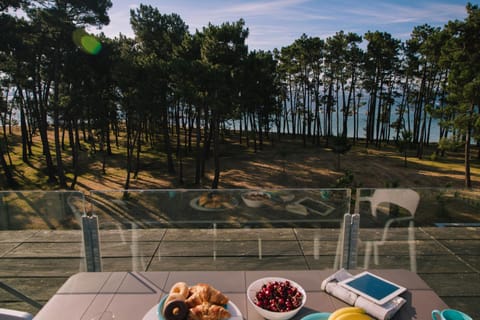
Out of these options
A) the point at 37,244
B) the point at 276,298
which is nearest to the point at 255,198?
the point at 276,298

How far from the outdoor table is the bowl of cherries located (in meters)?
0.09

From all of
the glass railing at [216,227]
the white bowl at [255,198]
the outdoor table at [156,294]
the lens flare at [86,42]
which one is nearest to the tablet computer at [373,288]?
the outdoor table at [156,294]

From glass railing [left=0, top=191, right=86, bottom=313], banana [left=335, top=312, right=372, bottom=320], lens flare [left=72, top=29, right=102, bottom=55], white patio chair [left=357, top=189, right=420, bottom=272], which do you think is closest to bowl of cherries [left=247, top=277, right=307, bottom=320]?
banana [left=335, top=312, right=372, bottom=320]

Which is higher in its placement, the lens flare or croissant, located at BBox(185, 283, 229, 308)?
the lens flare

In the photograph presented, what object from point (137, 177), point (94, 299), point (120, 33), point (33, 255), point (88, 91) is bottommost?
point (137, 177)

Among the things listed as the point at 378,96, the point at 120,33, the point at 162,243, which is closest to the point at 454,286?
the point at 162,243

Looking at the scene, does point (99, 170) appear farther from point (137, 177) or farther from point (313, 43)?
point (313, 43)

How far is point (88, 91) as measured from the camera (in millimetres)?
17844

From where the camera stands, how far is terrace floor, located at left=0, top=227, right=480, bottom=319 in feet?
11.9

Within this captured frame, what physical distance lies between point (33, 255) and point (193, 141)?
2873cm

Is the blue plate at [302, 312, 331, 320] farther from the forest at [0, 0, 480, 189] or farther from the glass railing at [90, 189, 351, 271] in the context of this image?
the forest at [0, 0, 480, 189]

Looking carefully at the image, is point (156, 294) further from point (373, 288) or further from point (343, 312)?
point (373, 288)

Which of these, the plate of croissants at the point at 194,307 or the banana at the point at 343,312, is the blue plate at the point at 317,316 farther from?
the plate of croissants at the point at 194,307

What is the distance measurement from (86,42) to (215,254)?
15627mm
